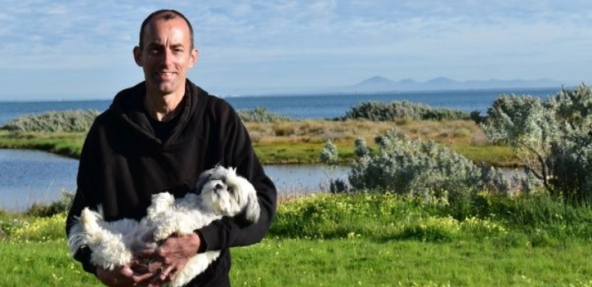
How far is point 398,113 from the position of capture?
243ft

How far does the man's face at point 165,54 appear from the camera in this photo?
11.9 ft

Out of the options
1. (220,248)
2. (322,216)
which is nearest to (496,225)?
(322,216)

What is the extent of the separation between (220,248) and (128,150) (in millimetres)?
642

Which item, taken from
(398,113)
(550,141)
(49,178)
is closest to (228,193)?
(550,141)

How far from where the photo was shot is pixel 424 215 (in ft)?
46.0

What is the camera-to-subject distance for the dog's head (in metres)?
3.49

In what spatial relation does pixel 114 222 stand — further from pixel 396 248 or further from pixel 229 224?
pixel 396 248

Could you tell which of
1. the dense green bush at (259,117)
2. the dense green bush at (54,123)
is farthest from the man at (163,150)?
the dense green bush at (54,123)

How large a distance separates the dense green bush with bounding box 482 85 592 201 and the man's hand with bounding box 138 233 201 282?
37.6 ft

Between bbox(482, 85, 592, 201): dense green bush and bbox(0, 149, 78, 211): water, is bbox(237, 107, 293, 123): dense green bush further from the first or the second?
bbox(482, 85, 592, 201): dense green bush

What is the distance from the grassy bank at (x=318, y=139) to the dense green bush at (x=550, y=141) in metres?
20.2

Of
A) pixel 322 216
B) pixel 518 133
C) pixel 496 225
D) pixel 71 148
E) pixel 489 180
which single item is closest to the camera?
pixel 496 225

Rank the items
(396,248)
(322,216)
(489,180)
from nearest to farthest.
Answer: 1. (396,248)
2. (322,216)
3. (489,180)

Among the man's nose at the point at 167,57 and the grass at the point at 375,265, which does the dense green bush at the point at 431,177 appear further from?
the man's nose at the point at 167,57
